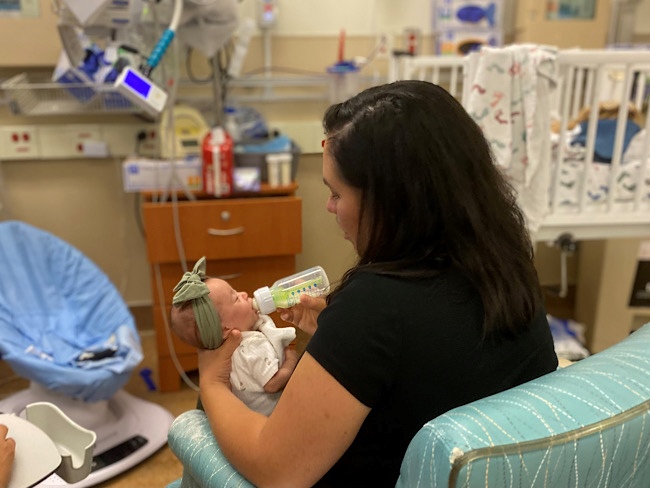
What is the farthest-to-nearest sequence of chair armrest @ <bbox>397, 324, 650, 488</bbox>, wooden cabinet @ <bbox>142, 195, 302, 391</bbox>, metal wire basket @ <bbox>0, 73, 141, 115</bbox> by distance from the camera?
1. metal wire basket @ <bbox>0, 73, 141, 115</bbox>
2. wooden cabinet @ <bbox>142, 195, 302, 391</bbox>
3. chair armrest @ <bbox>397, 324, 650, 488</bbox>

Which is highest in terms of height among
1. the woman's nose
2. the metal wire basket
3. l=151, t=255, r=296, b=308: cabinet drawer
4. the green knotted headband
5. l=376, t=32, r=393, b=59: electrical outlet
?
l=376, t=32, r=393, b=59: electrical outlet

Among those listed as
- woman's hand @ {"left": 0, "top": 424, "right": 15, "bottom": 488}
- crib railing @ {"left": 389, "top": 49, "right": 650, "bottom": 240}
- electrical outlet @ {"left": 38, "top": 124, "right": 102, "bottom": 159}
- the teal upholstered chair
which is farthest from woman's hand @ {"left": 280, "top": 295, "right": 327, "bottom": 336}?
electrical outlet @ {"left": 38, "top": 124, "right": 102, "bottom": 159}

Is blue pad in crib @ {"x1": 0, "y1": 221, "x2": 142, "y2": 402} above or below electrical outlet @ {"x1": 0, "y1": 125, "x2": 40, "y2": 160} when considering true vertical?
below

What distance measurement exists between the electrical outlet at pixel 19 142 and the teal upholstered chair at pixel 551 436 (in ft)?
7.46

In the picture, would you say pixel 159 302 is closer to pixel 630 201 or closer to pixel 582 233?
pixel 582 233

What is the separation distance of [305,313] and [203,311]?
0.53ft

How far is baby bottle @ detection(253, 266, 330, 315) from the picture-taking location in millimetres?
942

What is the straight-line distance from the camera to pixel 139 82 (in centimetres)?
163

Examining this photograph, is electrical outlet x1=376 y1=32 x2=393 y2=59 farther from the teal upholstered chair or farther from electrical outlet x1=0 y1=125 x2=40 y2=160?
the teal upholstered chair

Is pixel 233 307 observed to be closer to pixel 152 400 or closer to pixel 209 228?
pixel 209 228

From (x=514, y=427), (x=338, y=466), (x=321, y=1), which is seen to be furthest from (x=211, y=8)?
(x=514, y=427)

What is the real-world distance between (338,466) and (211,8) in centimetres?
152

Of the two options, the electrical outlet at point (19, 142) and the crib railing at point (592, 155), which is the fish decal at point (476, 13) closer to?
the crib railing at point (592, 155)

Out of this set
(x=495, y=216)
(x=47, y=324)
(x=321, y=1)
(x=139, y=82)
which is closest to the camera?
(x=495, y=216)
